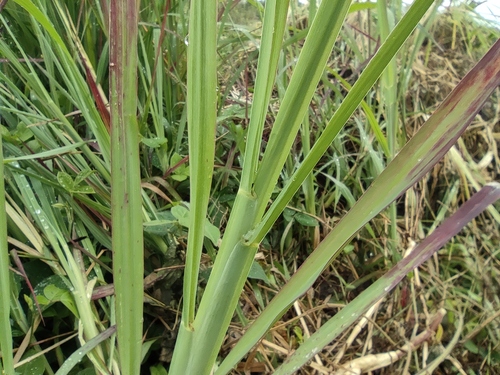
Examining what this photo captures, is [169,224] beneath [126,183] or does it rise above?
beneath

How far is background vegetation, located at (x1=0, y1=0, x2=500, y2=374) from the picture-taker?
0.46 m

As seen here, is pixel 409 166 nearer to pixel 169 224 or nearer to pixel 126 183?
pixel 126 183

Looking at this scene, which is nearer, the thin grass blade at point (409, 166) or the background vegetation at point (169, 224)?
the thin grass blade at point (409, 166)

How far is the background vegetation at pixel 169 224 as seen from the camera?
46 cm

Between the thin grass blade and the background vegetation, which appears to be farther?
the background vegetation

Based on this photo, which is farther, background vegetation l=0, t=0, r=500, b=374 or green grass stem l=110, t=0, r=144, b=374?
background vegetation l=0, t=0, r=500, b=374

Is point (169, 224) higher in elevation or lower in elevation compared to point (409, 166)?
lower

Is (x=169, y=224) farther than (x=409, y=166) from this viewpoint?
Yes

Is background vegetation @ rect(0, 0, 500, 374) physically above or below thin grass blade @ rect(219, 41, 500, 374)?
below

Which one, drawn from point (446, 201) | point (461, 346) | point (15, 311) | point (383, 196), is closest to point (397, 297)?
point (461, 346)

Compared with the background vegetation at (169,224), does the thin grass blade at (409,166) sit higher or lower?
higher

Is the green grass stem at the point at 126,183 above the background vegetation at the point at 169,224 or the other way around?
above

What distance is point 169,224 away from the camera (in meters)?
0.49

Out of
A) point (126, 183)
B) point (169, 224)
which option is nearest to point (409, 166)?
point (126, 183)
